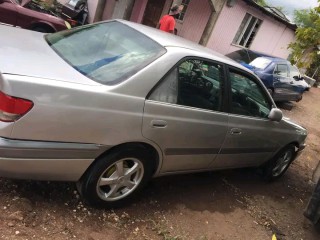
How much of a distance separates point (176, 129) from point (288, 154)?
2962mm

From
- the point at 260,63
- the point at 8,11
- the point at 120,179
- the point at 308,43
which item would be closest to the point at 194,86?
the point at 120,179

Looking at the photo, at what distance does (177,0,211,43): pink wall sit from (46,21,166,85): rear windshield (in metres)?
11.9

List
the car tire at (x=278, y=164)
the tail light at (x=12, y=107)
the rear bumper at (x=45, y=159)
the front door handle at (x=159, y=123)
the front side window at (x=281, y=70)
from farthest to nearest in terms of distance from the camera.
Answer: the front side window at (x=281, y=70) < the car tire at (x=278, y=164) < the front door handle at (x=159, y=123) < the rear bumper at (x=45, y=159) < the tail light at (x=12, y=107)

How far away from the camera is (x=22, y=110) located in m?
2.73

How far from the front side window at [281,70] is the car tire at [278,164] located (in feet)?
18.6

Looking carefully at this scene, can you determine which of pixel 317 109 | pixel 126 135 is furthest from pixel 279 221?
pixel 317 109

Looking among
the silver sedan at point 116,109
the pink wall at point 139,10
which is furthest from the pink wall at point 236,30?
the silver sedan at point 116,109

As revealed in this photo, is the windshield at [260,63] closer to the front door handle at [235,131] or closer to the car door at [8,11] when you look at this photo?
the car door at [8,11]

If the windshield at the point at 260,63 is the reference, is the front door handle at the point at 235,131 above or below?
above

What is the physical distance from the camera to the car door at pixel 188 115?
3.49 metres

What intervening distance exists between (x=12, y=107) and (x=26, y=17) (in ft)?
23.9

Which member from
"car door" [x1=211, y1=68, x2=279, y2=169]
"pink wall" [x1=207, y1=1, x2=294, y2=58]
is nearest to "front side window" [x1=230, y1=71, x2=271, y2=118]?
"car door" [x1=211, y1=68, x2=279, y2=169]

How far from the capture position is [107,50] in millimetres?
3605

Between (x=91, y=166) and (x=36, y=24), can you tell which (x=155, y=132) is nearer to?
(x=91, y=166)
